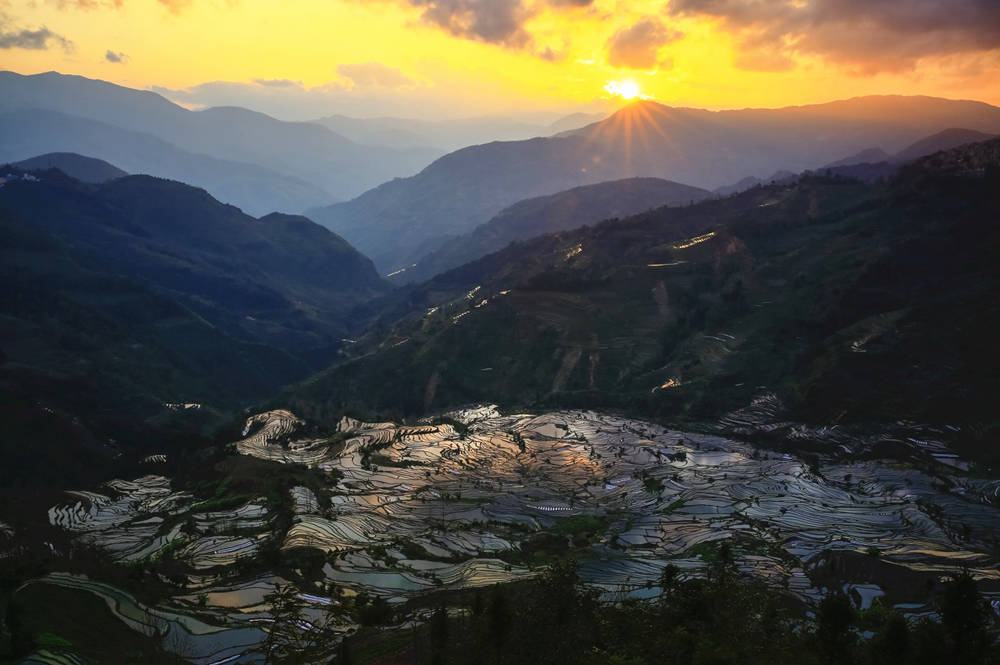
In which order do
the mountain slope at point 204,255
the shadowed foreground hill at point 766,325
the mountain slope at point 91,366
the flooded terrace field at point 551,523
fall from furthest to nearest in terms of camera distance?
the mountain slope at point 204,255
the shadowed foreground hill at point 766,325
the mountain slope at point 91,366
the flooded terrace field at point 551,523

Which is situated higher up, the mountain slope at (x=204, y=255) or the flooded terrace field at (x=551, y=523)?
the mountain slope at (x=204, y=255)

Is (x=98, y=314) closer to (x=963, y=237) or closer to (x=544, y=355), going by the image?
(x=544, y=355)

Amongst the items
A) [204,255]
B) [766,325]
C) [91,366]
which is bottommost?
[91,366]

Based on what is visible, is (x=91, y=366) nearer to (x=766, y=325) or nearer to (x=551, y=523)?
(x=551, y=523)

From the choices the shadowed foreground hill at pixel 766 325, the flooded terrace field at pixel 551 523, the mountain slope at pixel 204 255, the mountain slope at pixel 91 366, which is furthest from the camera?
the mountain slope at pixel 204 255

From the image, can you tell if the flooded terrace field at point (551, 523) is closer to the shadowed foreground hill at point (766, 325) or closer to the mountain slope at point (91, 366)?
the mountain slope at point (91, 366)

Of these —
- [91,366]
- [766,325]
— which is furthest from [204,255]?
[766,325]

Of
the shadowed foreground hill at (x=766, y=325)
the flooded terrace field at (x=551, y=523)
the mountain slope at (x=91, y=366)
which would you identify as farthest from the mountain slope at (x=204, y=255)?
the flooded terrace field at (x=551, y=523)
